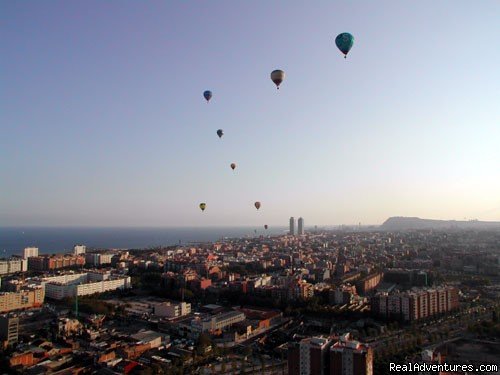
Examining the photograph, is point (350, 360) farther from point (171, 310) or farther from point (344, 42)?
point (171, 310)

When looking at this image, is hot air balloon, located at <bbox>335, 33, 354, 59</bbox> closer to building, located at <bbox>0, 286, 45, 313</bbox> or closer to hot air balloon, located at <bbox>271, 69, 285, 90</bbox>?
hot air balloon, located at <bbox>271, 69, 285, 90</bbox>

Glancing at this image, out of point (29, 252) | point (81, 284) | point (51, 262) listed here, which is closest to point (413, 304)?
point (81, 284)

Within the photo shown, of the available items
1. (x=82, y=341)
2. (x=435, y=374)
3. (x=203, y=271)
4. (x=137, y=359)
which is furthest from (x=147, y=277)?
(x=435, y=374)

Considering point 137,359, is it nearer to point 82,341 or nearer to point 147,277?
point 82,341

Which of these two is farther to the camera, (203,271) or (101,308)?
(203,271)

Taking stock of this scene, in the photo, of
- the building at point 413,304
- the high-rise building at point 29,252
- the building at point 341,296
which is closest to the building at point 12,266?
the high-rise building at point 29,252

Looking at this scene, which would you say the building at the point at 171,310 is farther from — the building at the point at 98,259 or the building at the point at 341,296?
the building at the point at 98,259

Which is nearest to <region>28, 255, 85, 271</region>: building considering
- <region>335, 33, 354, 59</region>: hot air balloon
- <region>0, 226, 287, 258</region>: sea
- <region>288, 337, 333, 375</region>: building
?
<region>0, 226, 287, 258</region>: sea
